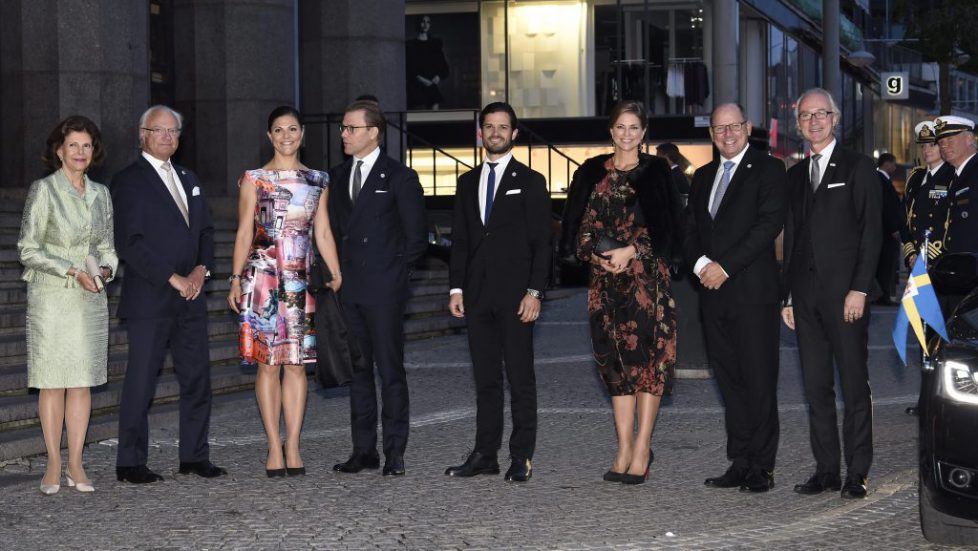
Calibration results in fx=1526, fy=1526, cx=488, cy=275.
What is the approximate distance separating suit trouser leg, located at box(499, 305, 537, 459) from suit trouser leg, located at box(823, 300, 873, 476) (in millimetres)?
1566

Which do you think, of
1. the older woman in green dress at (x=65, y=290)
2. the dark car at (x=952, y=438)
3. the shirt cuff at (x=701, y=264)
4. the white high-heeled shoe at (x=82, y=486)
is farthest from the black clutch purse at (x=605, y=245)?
the white high-heeled shoe at (x=82, y=486)

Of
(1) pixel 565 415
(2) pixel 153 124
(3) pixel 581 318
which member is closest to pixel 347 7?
(3) pixel 581 318

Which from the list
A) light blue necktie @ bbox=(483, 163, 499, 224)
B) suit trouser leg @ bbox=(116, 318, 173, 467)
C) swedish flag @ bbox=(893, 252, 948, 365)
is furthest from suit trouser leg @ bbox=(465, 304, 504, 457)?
swedish flag @ bbox=(893, 252, 948, 365)

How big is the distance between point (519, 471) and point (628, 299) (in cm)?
104

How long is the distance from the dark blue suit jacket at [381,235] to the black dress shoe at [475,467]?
0.93 metres

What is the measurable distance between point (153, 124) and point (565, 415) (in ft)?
12.1

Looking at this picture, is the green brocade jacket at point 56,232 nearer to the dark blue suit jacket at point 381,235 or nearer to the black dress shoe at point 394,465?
the dark blue suit jacket at point 381,235

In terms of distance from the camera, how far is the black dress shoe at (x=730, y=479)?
761 centimetres

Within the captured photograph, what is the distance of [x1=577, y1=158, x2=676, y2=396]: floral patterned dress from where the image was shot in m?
7.65

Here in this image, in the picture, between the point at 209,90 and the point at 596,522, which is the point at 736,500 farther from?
the point at 209,90

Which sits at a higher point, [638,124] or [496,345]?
[638,124]

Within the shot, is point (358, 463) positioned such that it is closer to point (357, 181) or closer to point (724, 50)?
point (357, 181)

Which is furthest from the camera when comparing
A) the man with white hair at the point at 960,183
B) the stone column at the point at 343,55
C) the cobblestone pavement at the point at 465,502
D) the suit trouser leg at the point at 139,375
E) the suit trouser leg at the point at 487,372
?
the stone column at the point at 343,55

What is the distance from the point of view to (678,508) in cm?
708
